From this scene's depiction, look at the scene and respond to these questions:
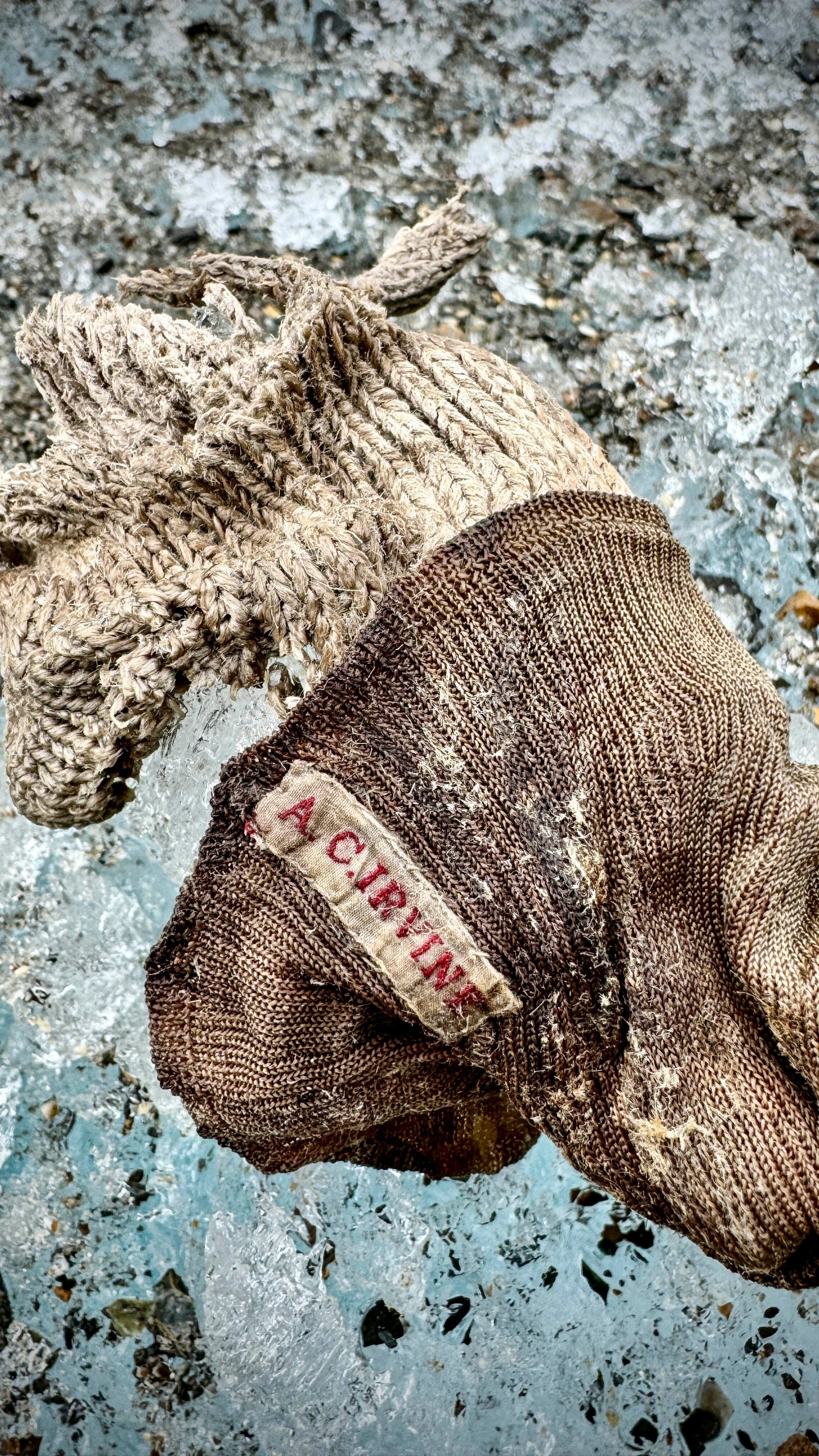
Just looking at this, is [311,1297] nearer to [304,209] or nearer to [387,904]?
[387,904]

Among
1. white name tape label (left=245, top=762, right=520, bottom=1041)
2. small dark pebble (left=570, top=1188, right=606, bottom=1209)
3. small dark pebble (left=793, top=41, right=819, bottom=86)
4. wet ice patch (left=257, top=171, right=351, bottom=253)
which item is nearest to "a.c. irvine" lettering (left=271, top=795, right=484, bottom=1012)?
white name tape label (left=245, top=762, right=520, bottom=1041)

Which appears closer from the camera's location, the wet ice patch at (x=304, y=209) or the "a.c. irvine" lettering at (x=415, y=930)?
the "a.c. irvine" lettering at (x=415, y=930)

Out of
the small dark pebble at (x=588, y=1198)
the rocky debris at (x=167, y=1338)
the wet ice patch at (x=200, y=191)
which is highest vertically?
the wet ice patch at (x=200, y=191)

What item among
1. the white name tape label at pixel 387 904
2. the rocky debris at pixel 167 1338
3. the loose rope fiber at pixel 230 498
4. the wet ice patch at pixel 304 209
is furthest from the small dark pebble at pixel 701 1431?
the wet ice patch at pixel 304 209

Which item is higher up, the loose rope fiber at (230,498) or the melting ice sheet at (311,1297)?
the loose rope fiber at (230,498)

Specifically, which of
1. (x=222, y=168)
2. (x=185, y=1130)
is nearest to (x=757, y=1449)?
(x=185, y=1130)

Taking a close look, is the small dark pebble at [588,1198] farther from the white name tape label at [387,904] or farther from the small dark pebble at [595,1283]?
the white name tape label at [387,904]

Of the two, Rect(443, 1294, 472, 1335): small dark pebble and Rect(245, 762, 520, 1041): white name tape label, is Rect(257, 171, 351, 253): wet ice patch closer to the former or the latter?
Rect(245, 762, 520, 1041): white name tape label

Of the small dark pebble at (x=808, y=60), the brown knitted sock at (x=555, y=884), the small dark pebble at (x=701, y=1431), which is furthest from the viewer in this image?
the small dark pebble at (x=808, y=60)
